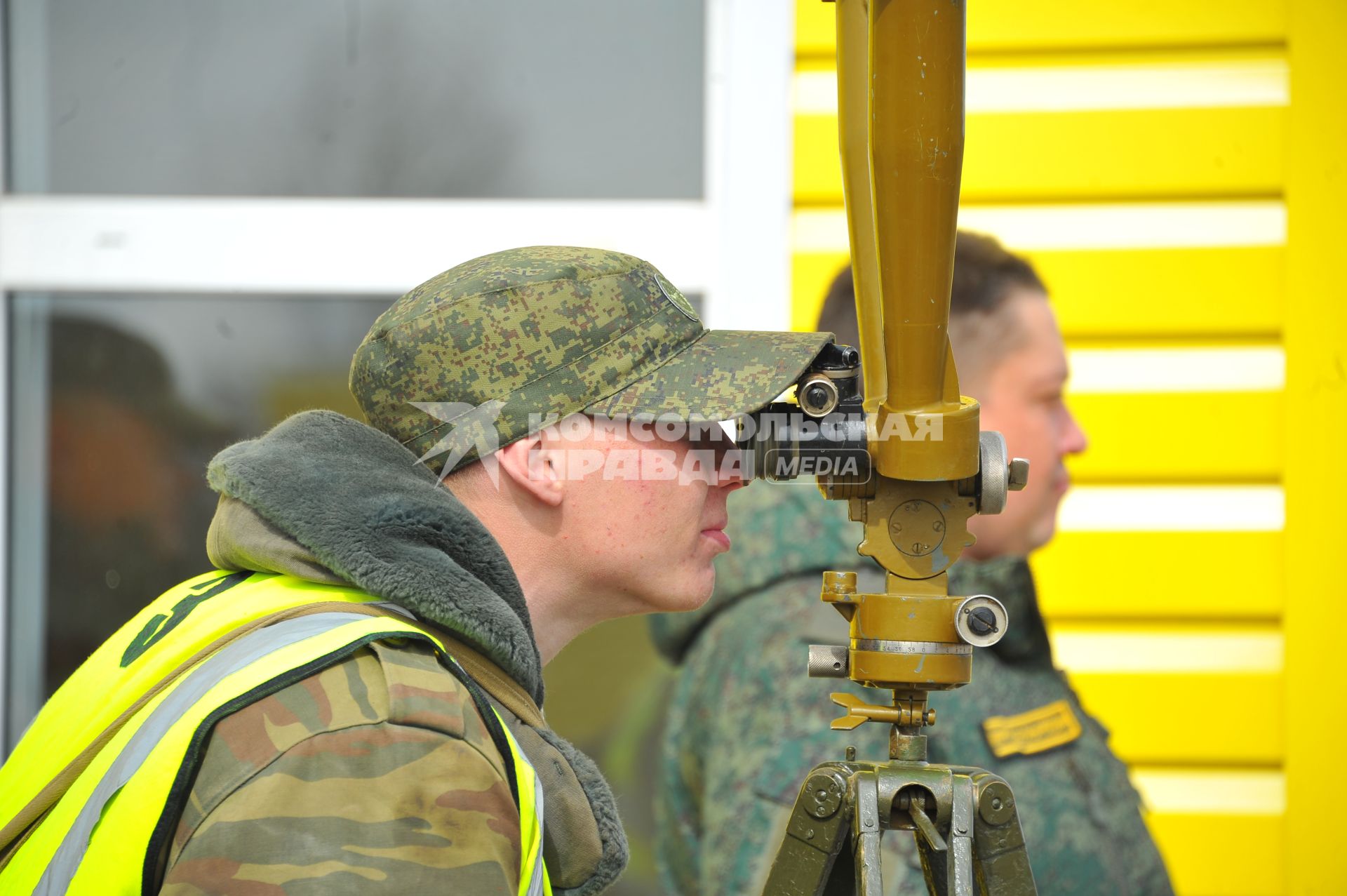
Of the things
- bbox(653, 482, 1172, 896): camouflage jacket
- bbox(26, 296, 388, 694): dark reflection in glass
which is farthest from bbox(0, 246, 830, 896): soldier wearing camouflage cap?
bbox(26, 296, 388, 694): dark reflection in glass

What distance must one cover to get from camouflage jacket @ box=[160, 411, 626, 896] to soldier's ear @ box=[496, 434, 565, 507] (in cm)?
10

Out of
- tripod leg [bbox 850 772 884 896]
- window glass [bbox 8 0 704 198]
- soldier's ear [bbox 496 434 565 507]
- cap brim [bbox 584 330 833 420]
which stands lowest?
tripod leg [bbox 850 772 884 896]

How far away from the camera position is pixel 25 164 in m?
3.35

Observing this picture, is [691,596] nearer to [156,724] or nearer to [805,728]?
[805,728]

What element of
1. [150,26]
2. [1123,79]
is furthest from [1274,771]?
[150,26]

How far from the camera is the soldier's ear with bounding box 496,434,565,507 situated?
151 cm

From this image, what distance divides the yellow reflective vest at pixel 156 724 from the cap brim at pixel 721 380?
0.38 meters

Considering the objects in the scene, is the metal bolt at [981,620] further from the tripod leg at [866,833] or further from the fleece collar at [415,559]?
the fleece collar at [415,559]

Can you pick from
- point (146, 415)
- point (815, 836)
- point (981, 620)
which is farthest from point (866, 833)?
point (146, 415)

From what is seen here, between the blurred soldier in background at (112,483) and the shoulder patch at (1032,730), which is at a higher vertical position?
the blurred soldier in background at (112,483)

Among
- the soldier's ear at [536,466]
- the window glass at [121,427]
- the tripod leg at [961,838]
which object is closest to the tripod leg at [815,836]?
the tripod leg at [961,838]

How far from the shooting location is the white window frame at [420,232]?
3.14 metres

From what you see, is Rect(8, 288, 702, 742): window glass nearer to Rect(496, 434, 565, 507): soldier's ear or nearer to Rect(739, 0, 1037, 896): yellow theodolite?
Rect(496, 434, 565, 507): soldier's ear

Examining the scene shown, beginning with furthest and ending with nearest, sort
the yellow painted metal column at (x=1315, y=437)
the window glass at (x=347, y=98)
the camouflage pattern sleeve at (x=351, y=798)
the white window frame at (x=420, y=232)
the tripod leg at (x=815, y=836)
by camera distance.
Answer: the window glass at (x=347, y=98), the white window frame at (x=420, y=232), the yellow painted metal column at (x=1315, y=437), the tripod leg at (x=815, y=836), the camouflage pattern sleeve at (x=351, y=798)
